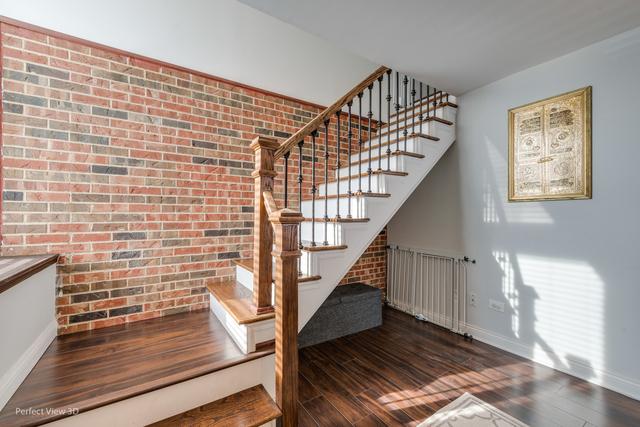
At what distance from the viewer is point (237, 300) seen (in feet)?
6.61

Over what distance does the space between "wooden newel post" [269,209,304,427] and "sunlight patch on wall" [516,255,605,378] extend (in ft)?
7.27

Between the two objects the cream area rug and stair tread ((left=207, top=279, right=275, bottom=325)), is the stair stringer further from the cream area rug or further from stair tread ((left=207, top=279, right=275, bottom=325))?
the cream area rug

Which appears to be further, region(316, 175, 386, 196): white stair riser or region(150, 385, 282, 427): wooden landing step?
region(316, 175, 386, 196): white stair riser

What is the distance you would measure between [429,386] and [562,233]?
5.49 feet

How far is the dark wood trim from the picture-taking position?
128 centimetres

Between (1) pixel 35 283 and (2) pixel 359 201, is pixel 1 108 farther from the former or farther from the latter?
(2) pixel 359 201

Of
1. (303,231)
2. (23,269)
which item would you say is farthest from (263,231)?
(23,269)

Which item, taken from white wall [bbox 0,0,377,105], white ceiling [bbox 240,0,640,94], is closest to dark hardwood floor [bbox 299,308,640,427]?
white ceiling [bbox 240,0,640,94]

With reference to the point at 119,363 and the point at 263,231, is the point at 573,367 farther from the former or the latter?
the point at 119,363

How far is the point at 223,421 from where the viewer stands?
1.40 meters

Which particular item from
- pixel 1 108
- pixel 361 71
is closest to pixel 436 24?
pixel 361 71

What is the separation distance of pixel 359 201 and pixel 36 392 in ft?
7.28

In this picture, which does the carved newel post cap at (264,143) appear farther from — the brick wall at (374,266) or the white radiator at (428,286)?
the white radiator at (428,286)

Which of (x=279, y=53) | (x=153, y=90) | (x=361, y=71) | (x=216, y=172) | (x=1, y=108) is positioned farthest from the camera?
(x=361, y=71)
